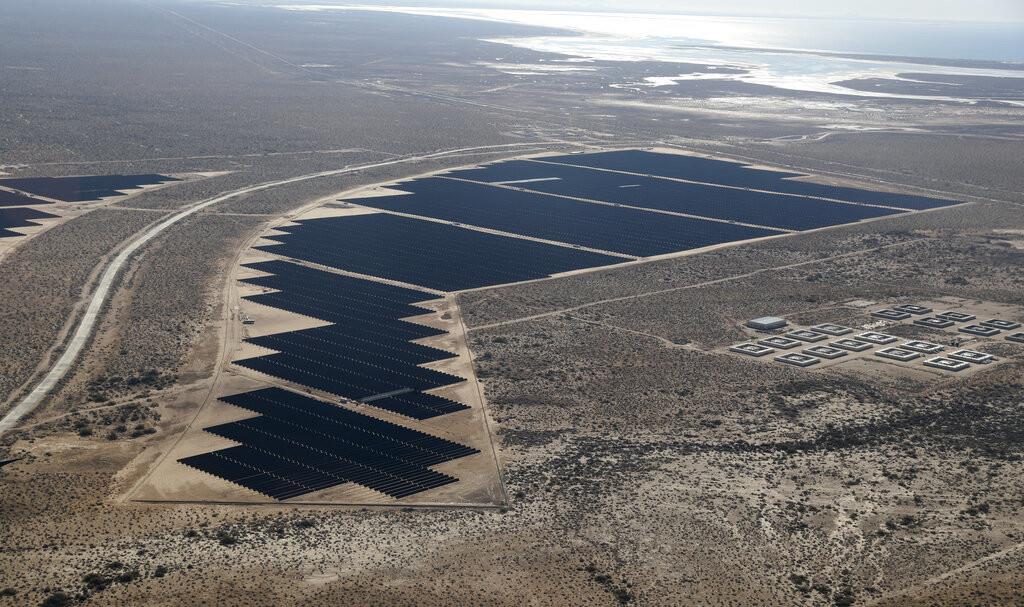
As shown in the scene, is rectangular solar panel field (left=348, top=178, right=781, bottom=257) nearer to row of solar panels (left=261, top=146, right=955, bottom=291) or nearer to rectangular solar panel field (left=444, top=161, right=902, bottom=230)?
row of solar panels (left=261, top=146, right=955, bottom=291)

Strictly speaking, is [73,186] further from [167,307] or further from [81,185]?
[167,307]

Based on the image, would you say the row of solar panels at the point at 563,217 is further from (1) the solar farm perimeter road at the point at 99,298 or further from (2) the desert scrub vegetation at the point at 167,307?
(1) the solar farm perimeter road at the point at 99,298

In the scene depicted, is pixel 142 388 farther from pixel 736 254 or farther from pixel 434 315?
pixel 736 254

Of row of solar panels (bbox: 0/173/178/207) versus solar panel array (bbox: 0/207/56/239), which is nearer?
solar panel array (bbox: 0/207/56/239)

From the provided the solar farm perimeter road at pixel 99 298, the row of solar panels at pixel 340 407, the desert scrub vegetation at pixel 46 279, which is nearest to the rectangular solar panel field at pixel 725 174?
the solar farm perimeter road at pixel 99 298

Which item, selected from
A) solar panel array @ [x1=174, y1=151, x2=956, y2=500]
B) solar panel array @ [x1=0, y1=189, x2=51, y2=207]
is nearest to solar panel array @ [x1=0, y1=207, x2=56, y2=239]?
solar panel array @ [x1=0, y1=189, x2=51, y2=207]

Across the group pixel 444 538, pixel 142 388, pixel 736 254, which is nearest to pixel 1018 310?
pixel 736 254

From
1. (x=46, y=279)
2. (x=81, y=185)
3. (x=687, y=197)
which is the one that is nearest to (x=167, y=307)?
(x=46, y=279)
